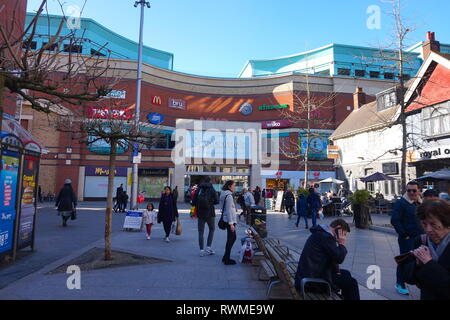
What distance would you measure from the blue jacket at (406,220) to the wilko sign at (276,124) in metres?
32.1

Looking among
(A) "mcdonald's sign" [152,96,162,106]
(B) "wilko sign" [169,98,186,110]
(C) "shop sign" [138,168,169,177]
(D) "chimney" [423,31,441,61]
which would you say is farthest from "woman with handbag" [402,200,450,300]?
(B) "wilko sign" [169,98,186,110]

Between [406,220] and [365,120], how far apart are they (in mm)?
24659

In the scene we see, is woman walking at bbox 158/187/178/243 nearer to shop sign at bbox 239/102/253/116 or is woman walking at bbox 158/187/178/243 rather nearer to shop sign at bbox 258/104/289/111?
shop sign at bbox 258/104/289/111

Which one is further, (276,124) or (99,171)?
(276,124)

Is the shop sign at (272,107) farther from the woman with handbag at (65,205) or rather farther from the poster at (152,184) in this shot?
the woman with handbag at (65,205)

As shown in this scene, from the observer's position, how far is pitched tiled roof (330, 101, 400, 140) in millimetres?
22923

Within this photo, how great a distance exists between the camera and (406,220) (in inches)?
185

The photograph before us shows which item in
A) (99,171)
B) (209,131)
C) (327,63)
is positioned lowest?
(99,171)

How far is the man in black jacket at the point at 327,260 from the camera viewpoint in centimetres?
334

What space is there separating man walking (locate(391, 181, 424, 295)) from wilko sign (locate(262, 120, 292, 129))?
3205cm

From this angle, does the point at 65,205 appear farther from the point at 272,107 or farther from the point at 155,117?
the point at 272,107

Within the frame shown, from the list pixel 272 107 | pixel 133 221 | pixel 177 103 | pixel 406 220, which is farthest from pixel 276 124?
pixel 406 220

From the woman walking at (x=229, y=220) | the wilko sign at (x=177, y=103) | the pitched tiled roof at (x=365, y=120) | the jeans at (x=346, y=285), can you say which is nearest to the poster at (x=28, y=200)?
the woman walking at (x=229, y=220)
